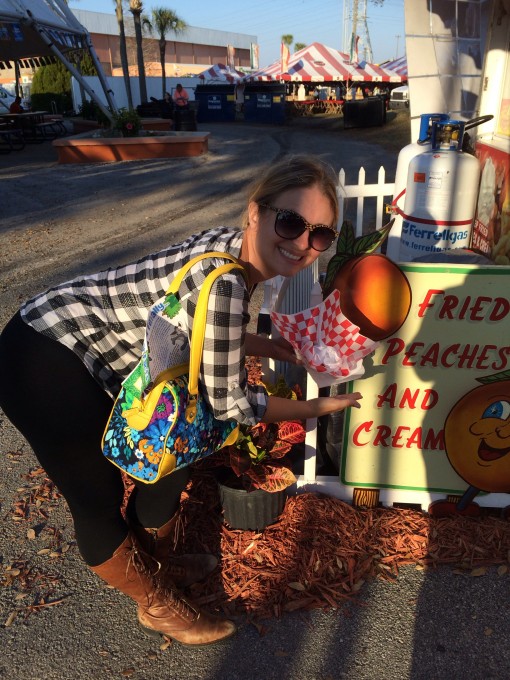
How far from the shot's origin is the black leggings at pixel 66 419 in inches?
65.7

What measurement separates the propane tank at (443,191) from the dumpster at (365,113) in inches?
806

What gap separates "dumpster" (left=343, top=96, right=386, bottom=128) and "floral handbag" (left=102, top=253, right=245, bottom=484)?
24226 mm

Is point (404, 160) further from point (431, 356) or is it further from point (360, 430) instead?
point (360, 430)

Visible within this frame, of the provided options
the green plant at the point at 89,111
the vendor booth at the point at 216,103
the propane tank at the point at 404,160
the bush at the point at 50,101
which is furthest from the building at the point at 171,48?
the propane tank at the point at 404,160

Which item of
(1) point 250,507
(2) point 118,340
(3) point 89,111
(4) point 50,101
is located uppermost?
(4) point 50,101

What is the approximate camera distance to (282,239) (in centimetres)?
164

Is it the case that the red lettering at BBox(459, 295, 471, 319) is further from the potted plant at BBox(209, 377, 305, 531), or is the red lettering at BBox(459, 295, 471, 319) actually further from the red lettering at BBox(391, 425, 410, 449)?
the potted plant at BBox(209, 377, 305, 531)

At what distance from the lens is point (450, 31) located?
5715 millimetres

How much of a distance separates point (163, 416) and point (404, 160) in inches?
179

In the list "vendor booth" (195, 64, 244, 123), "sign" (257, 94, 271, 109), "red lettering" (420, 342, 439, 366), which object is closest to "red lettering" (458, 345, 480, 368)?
"red lettering" (420, 342, 439, 366)

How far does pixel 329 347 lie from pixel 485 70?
5214 millimetres

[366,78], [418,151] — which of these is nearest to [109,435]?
[418,151]

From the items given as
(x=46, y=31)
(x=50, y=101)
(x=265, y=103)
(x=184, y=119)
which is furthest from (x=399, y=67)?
(x=46, y=31)

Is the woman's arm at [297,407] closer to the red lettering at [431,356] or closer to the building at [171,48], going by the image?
the red lettering at [431,356]
